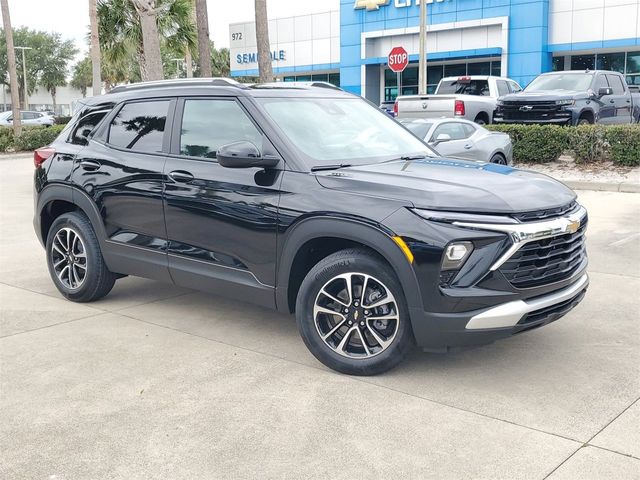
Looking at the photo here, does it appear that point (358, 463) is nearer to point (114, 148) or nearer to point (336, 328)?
point (336, 328)

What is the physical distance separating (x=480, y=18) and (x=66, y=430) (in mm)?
36866

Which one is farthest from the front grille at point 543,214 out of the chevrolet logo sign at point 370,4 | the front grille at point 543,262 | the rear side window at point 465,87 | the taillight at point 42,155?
the chevrolet logo sign at point 370,4

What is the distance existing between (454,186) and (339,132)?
1.22m

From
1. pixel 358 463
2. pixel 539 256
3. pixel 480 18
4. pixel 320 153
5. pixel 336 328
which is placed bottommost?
pixel 358 463

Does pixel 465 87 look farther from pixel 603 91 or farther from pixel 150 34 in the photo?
pixel 150 34

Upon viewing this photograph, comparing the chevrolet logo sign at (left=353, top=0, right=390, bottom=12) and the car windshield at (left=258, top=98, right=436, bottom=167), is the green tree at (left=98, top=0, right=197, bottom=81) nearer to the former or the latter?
the chevrolet logo sign at (left=353, top=0, right=390, bottom=12)

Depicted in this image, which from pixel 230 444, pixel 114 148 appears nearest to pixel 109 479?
pixel 230 444

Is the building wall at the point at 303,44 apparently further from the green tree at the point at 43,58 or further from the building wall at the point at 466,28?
the green tree at the point at 43,58

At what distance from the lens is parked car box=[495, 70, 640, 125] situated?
1644cm

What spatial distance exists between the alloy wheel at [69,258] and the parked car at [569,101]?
12692 mm

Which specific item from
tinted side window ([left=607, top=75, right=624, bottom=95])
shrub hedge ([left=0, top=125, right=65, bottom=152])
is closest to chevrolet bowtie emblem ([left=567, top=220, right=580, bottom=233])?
tinted side window ([left=607, top=75, right=624, bottom=95])

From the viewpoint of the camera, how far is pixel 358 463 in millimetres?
3475

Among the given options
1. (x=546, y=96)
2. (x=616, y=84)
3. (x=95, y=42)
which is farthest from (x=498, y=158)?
(x=95, y=42)

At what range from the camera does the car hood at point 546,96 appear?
16.4 metres
